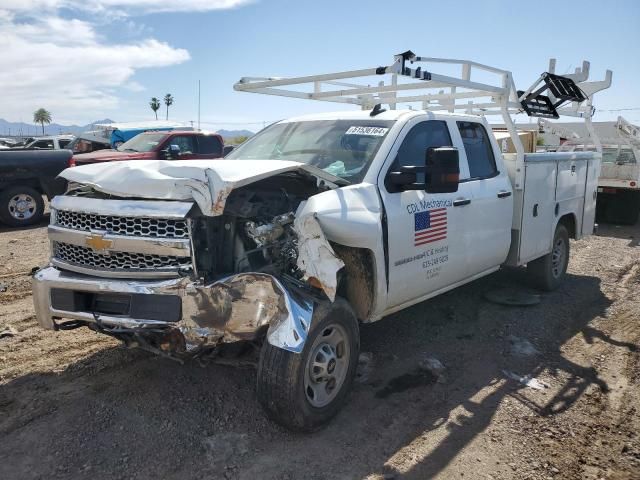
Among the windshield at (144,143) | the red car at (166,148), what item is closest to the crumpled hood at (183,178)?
the red car at (166,148)

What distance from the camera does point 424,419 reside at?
11.9 feet

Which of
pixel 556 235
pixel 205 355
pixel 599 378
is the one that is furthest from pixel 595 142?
pixel 205 355

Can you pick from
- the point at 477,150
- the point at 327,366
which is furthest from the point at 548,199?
the point at 327,366

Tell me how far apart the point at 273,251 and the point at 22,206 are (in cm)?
864

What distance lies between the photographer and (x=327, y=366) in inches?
135

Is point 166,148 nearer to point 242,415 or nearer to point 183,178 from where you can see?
point 183,178

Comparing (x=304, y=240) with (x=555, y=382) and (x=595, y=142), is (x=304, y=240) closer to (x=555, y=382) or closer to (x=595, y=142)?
(x=555, y=382)

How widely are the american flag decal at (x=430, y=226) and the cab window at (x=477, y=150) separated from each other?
0.75 metres

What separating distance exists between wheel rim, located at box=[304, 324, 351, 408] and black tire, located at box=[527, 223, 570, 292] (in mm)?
3661

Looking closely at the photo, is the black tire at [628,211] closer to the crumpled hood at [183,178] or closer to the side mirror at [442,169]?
the side mirror at [442,169]

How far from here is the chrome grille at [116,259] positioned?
328cm

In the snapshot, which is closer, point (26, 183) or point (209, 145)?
point (26, 183)

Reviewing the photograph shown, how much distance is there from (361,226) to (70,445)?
2.18m

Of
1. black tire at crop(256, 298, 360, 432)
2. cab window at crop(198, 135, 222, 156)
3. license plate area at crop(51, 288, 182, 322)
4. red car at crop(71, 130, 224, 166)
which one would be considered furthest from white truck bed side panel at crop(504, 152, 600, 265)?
cab window at crop(198, 135, 222, 156)
